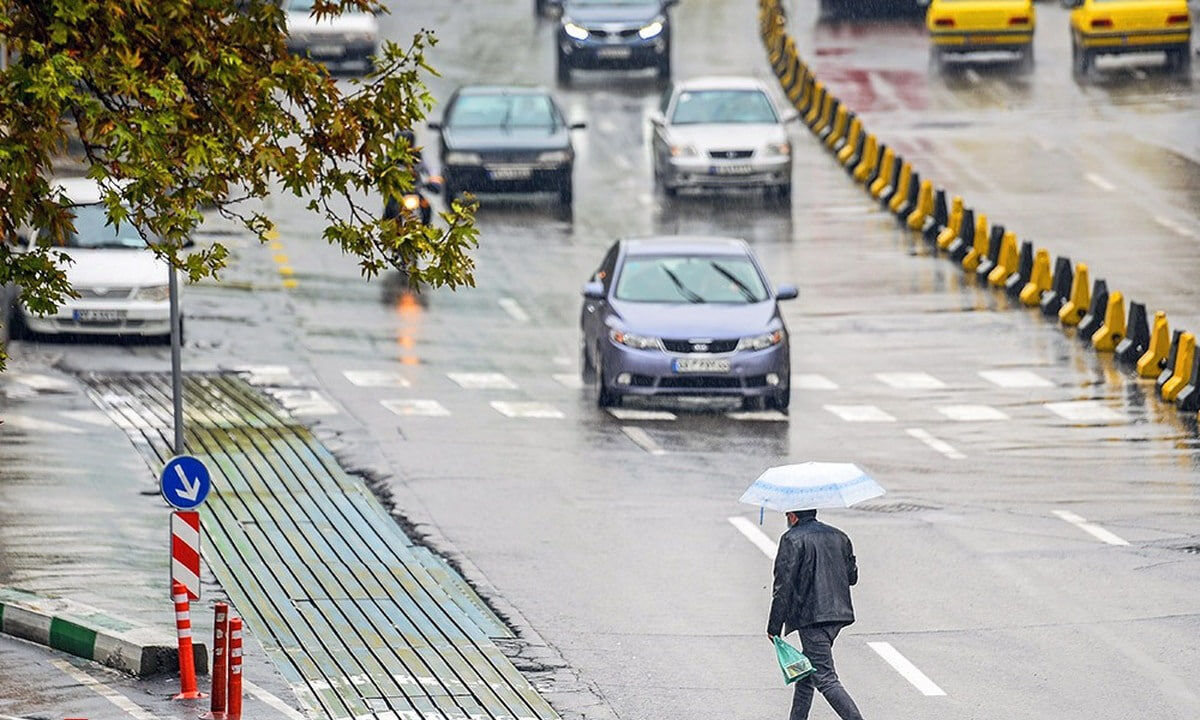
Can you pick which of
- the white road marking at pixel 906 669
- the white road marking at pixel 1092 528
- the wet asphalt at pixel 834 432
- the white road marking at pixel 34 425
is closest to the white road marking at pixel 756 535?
the wet asphalt at pixel 834 432

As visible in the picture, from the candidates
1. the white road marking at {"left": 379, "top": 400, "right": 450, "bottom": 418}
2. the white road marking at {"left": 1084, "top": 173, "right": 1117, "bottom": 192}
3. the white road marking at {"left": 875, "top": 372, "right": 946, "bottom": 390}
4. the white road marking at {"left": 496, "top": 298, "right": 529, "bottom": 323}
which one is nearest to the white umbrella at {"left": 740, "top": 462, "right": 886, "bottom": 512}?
the white road marking at {"left": 379, "top": 400, "right": 450, "bottom": 418}

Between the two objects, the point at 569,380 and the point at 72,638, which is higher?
the point at 569,380

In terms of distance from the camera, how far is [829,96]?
143 ft

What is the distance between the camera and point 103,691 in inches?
578

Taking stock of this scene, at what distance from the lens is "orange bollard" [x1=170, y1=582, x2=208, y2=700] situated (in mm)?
14586

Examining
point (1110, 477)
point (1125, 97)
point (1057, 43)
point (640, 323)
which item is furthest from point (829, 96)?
point (1110, 477)

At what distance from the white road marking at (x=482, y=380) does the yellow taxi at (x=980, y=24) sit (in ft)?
80.4

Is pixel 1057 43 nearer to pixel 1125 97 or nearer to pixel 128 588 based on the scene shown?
pixel 1125 97

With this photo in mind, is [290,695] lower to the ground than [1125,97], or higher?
lower

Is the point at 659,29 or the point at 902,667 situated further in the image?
the point at 659,29

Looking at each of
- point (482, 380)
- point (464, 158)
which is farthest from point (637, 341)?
point (464, 158)

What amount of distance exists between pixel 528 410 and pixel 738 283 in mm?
2511

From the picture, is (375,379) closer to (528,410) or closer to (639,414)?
(528,410)

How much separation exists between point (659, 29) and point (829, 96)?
6.14 meters
